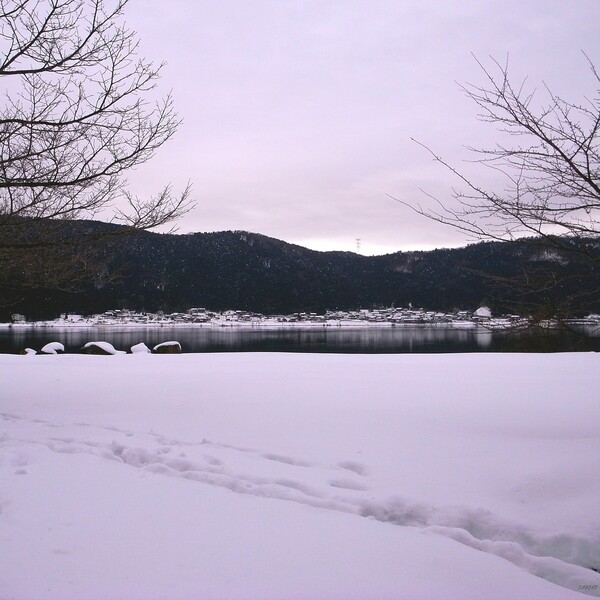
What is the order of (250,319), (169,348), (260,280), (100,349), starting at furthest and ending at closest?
(260,280)
(250,319)
(169,348)
(100,349)

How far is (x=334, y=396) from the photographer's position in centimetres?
870

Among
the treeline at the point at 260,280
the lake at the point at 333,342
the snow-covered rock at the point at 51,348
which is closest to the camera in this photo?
the lake at the point at 333,342

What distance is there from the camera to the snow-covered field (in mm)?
2857

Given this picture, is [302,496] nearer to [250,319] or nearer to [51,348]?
[51,348]

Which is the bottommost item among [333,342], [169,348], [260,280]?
[333,342]

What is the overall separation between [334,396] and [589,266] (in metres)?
5.42

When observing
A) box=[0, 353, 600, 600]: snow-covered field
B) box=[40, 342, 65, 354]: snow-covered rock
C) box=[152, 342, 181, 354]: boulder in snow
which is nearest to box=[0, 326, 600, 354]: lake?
box=[0, 353, 600, 600]: snow-covered field

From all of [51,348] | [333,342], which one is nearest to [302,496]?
[51,348]

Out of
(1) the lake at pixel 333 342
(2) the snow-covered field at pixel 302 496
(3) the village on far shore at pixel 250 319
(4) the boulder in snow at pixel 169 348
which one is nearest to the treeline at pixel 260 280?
(3) the village on far shore at pixel 250 319

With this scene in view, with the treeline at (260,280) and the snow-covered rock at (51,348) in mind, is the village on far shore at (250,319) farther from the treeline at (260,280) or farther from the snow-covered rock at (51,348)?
the snow-covered rock at (51,348)

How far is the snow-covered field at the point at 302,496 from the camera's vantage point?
9.37 feet

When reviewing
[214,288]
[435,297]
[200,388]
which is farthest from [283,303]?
[200,388]

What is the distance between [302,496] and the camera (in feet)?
13.8

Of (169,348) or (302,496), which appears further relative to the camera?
(169,348)
